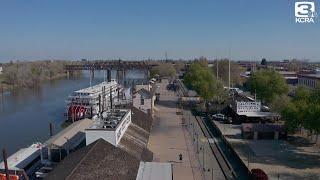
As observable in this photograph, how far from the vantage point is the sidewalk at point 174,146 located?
17.9 metres

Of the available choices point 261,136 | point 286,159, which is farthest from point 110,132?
point 261,136

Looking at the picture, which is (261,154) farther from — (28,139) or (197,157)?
(28,139)

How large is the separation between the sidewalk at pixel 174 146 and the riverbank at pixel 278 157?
2.72 meters

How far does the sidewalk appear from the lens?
17.9 m

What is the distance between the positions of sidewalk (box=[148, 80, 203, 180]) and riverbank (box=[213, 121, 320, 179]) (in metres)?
2.72

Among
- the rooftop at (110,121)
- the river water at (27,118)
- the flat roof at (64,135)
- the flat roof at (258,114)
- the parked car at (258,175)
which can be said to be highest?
the rooftop at (110,121)

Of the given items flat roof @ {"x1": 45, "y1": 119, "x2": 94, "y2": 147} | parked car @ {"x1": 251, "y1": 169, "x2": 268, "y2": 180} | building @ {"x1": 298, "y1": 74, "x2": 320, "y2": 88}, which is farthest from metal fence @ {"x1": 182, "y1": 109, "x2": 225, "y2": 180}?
building @ {"x1": 298, "y1": 74, "x2": 320, "y2": 88}

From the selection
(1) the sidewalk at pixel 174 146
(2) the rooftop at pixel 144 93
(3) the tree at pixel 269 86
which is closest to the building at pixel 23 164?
(1) the sidewalk at pixel 174 146

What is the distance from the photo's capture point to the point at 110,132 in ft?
54.6

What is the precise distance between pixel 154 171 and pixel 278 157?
858 centimetres

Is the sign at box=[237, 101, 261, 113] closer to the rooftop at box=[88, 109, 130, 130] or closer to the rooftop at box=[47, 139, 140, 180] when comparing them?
the rooftop at box=[88, 109, 130, 130]

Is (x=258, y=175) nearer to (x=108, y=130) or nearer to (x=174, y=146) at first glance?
(x=108, y=130)

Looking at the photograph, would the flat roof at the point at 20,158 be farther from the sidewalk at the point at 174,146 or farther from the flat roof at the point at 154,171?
the flat roof at the point at 154,171

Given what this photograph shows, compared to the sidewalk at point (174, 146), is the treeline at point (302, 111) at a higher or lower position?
higher
